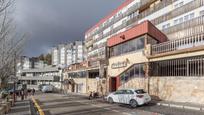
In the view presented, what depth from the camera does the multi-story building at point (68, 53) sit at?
130 meters

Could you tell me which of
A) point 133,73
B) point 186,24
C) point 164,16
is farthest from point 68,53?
point 133,73

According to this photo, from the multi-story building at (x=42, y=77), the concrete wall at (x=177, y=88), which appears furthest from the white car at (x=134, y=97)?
the multi-story building at (x=42, y=77)

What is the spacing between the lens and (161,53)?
26.3 m

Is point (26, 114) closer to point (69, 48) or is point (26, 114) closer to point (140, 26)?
point (140, 26)

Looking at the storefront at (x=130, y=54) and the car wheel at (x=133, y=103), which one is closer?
the car wheel at (x=133, y=103)

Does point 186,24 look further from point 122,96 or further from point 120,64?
point 122,96

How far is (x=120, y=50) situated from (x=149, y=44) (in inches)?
325

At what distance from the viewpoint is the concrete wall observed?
21.7 metres

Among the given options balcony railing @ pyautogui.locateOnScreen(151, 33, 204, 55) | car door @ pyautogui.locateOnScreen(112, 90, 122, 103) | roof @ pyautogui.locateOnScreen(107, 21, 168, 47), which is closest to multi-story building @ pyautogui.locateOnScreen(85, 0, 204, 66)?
roof @ pyautogui.locateOnScreen(107, 21, 168, 47)

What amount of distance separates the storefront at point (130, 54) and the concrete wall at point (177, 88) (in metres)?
1.89

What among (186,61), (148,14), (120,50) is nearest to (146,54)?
(186,61)

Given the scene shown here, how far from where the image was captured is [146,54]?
28.7 meters

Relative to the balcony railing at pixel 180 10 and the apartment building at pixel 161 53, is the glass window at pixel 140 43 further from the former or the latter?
the balcony railing at pixel 180 10

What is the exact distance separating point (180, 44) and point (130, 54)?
8525 millimetres
